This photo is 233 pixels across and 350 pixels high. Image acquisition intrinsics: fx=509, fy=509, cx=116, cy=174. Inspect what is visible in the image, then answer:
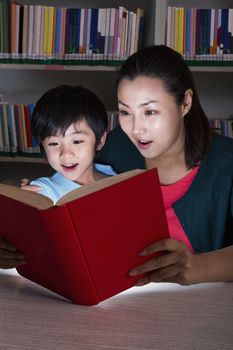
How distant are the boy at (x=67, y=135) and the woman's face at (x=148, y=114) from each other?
0.53 ft

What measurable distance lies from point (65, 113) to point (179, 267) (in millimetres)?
669

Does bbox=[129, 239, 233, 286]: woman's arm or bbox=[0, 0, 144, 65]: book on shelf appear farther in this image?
bbox=[0, 0, 144, 65]: book on shelf

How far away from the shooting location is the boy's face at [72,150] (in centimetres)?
141

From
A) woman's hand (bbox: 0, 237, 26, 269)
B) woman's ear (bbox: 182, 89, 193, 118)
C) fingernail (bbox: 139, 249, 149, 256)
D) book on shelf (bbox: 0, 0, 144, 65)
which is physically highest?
book on shelf (bbox: 0, 0, 144, 65)

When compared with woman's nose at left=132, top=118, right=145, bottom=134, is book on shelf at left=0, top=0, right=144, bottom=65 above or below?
above

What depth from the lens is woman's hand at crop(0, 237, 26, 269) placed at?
0.95 m

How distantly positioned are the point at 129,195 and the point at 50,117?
670 millimetres

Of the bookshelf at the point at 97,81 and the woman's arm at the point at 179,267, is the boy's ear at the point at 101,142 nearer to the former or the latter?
the woman's arm at the point at 179,267

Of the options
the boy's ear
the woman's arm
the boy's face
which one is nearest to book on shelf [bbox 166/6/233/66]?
the boy's ear

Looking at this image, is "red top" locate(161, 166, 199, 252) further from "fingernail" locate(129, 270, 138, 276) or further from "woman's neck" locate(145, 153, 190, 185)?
"fingernail" locate(129, 270, 138, 276)

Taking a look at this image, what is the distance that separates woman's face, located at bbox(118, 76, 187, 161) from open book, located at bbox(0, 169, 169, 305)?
46 cm

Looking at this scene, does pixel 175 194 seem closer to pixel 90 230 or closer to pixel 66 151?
pixel 66 151

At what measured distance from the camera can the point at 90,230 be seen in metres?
0.79

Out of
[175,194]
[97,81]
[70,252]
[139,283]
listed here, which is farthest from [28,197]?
[97,81]
